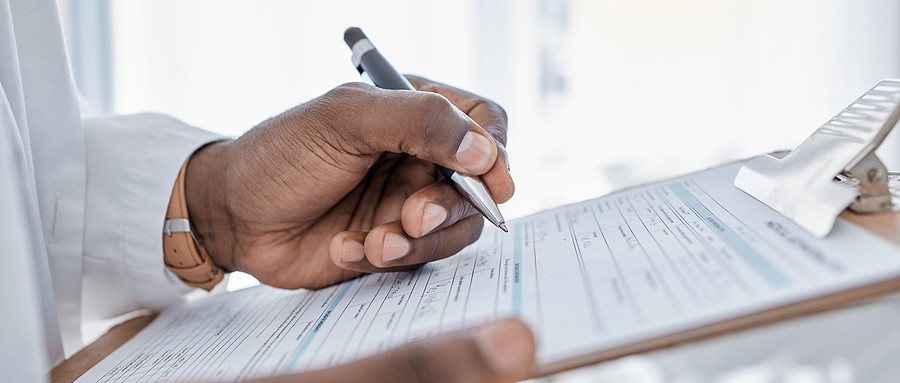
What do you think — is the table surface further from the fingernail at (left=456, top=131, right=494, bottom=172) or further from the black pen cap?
the black pen cap

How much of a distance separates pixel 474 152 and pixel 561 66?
3.21 feet

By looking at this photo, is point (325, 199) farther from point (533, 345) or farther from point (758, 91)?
point (758, 91)

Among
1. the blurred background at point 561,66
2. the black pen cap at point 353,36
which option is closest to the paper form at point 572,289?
the black pen cap at point 353,36

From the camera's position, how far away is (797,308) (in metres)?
0.24

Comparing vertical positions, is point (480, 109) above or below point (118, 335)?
above

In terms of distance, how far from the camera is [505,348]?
228 mm

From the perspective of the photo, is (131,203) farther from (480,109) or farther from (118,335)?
(480,109)

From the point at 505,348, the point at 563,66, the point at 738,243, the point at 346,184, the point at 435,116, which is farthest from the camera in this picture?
the point at 563,66

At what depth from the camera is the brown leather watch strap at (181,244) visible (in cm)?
56

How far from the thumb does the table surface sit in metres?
0.23

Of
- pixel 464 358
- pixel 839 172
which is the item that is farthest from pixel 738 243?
pixel 464 358

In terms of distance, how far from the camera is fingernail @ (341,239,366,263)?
0.47m

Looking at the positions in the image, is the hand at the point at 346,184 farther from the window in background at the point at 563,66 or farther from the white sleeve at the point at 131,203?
the window in background at the point at 563,66

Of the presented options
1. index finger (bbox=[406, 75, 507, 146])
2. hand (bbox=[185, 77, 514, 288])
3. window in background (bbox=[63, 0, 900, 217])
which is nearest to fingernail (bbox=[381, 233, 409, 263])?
hand (bbox=[185, 77, 514, 288])
